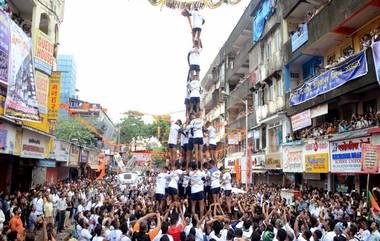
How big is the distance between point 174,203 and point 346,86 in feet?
34.0

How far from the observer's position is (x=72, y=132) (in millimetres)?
46312

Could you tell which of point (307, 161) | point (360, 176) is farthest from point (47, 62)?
point (360, 176)

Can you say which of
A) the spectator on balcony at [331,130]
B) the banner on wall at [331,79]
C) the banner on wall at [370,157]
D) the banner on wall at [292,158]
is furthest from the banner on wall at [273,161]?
the banner on wall at [370,157]

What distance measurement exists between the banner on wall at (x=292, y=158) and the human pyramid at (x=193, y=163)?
35.1 feet

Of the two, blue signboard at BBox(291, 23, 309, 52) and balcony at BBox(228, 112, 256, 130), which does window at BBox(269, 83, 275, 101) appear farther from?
blue signboard at BBox(291, 23, 309, 52)

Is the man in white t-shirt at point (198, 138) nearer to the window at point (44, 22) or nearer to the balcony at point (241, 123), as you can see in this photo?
the window at point (44, 22)

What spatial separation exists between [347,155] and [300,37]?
8224 millimetres

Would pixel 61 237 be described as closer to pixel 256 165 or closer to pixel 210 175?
pixel 210 175

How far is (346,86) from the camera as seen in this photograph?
18188 mm

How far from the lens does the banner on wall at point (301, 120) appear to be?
22.9 metres

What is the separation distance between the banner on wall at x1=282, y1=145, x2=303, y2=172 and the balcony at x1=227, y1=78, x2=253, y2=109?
10168 millimetres

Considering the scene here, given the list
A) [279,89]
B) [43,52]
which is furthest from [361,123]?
[43,52]

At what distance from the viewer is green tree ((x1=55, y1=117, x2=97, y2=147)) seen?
150 feet

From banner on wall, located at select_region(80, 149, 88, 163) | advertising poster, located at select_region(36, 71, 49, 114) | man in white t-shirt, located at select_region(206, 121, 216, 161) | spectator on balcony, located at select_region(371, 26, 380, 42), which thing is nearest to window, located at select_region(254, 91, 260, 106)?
spectator on balcony, located at select_region(371, 26, 380, 42)
